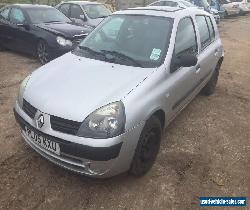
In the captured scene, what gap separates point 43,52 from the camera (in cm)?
856

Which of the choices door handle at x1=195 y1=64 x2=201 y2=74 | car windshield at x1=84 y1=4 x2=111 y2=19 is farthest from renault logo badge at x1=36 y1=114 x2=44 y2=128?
car windshield at x1=84 y1=4 x2=111 y2=19

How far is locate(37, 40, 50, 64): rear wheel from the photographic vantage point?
8.39 metres

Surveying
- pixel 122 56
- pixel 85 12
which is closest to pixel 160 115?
pixel 122 56

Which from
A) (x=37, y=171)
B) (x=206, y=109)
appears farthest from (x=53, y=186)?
(x=206, y=109)

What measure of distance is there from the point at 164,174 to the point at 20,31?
6.62 meters

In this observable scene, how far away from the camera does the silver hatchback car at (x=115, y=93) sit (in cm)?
337

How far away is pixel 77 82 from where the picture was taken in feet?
12.7

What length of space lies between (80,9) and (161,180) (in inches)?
348

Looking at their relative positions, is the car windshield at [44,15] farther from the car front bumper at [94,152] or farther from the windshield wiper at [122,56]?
the car front bumper at [94,152]

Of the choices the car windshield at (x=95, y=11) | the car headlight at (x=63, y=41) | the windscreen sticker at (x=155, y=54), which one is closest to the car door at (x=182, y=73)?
the windscreen sticker at (x=155, y=54)

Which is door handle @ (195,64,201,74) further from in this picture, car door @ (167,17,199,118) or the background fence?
the background fence

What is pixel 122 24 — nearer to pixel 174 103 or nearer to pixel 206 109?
pixel 174 103

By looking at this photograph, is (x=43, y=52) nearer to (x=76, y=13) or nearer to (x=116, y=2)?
(x=76, y=13)

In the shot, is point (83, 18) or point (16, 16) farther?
point (83, 18)
